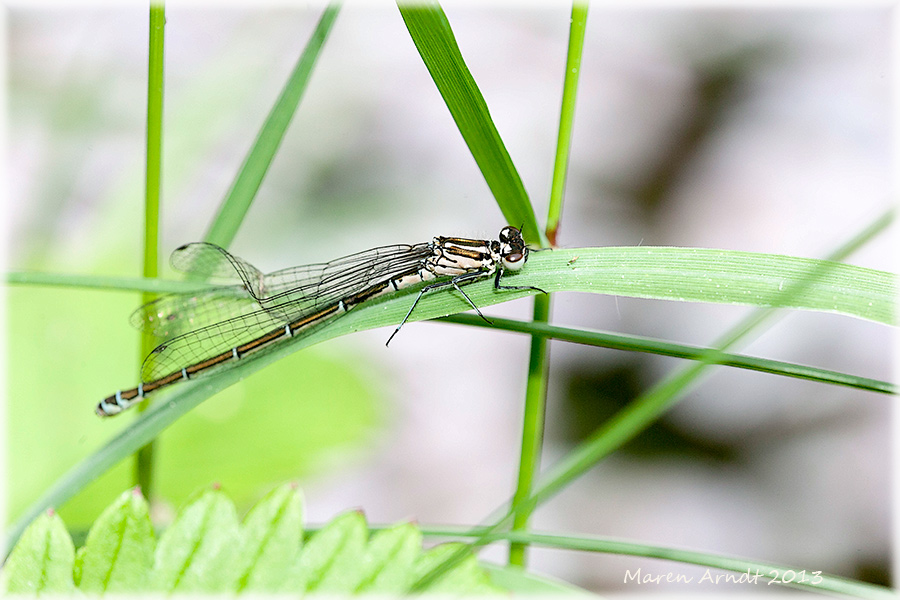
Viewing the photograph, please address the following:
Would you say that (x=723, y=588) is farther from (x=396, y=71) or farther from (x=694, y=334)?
(x=396, y=71)

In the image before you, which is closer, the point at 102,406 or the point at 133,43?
the point at 102,406

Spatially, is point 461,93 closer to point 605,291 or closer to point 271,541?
point 605,291

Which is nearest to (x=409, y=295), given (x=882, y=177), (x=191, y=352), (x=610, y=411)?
(x=191, y=352)

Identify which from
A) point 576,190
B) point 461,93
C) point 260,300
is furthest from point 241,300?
point 576,190

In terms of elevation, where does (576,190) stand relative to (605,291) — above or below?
above

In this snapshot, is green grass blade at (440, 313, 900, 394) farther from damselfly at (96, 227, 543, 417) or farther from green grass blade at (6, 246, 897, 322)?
damselfly at (96, 227, 543, 417)

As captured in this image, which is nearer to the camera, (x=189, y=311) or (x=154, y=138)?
(x=154, y=138)

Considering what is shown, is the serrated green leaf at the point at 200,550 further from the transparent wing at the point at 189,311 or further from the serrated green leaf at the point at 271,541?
the transparent wing at the point at 189,311

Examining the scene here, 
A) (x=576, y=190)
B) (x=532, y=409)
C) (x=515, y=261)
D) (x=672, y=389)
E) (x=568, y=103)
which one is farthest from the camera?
(x=576, y=190)

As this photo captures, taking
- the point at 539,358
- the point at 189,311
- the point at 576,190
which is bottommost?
the point at 539,358
